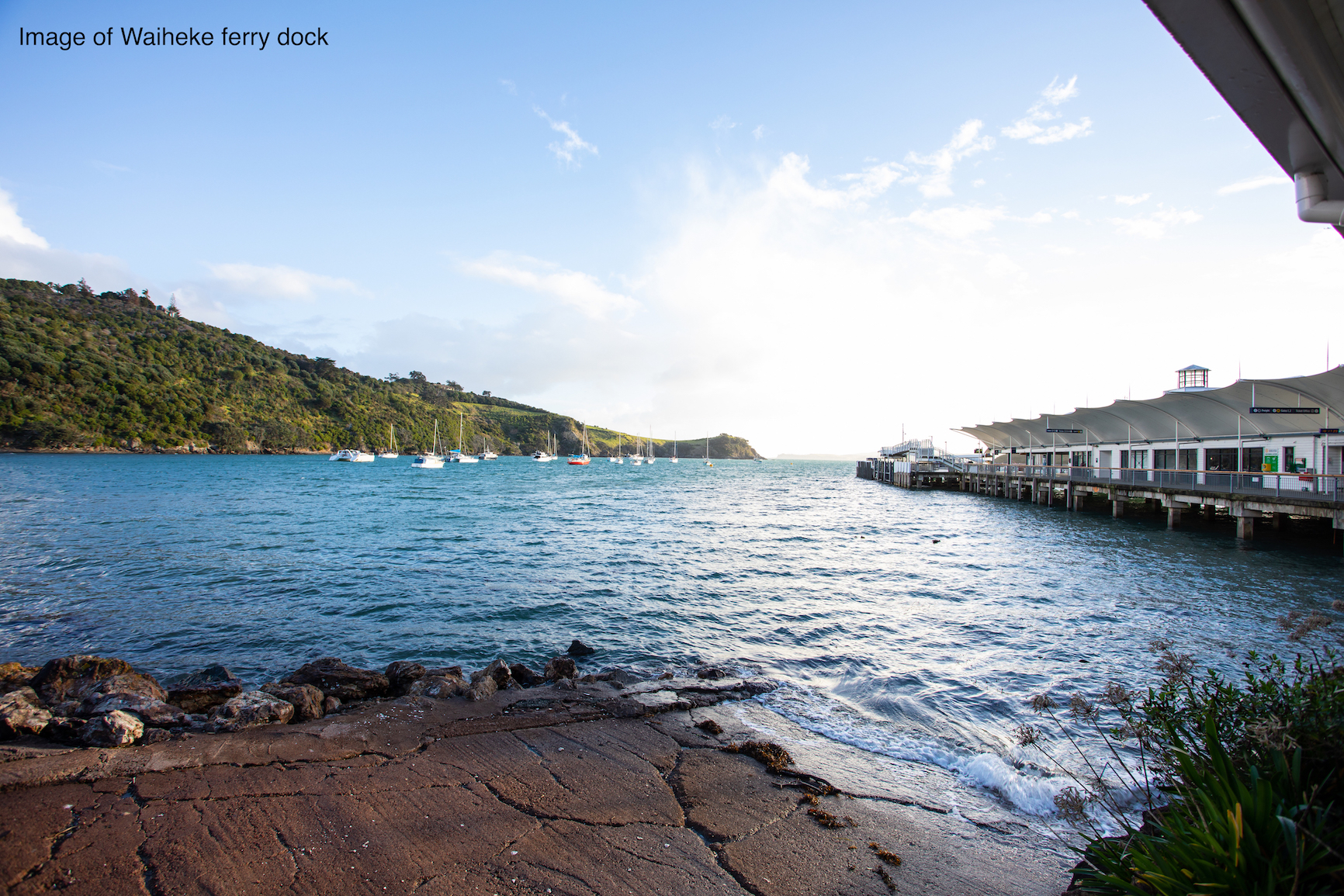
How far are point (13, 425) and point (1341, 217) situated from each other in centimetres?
13670

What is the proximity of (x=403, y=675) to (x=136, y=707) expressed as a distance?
3122 millimetres

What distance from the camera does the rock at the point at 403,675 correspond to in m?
8.89

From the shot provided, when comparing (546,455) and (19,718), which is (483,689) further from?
(546,455)

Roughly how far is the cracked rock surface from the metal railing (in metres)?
25.4

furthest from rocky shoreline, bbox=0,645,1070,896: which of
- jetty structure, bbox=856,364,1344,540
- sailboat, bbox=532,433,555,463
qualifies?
sailboat, bbox=532,433,555,463

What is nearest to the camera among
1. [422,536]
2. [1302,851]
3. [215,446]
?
[1302,851]

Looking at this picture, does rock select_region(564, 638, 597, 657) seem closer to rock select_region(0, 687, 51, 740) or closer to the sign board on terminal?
rock select_region(0, 687, 51, 740)

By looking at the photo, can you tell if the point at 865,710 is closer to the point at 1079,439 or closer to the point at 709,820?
the point at 709,820

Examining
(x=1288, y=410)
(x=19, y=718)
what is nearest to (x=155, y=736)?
(x=19, y=718)

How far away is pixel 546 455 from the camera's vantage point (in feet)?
518

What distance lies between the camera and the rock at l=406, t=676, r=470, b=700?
838cm

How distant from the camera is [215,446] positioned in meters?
111

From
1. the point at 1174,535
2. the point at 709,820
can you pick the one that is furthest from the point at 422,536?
the point at 1174,535

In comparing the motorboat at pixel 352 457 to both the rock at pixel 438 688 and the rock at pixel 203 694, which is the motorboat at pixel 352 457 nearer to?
the rock at pixel 203 694
